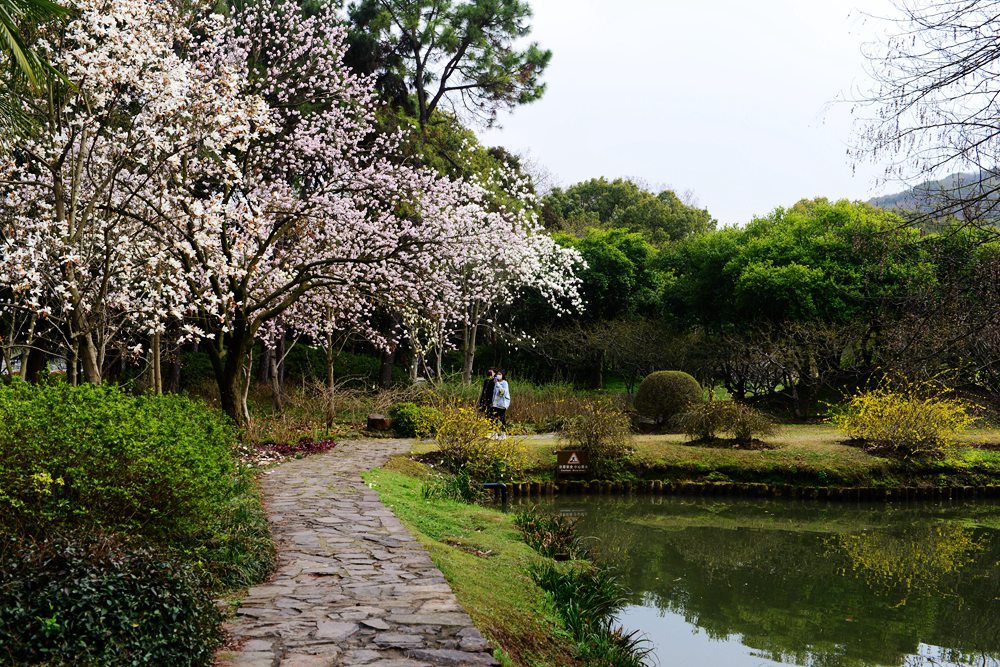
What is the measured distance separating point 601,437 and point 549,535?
5719 mm

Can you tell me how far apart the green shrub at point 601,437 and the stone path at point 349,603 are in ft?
22.3

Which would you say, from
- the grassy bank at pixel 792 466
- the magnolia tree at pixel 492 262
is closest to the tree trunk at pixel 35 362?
the magnolia tree at pixel 492 262

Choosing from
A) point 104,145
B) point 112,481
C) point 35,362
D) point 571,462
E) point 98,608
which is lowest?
point 571,462

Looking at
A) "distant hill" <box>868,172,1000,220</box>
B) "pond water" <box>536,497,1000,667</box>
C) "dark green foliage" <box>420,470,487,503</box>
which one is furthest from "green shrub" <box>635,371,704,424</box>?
"distant hill" <box>868,172,1000,220</box>

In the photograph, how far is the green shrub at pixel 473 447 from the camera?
13.6m

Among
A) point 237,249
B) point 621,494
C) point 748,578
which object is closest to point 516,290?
point 621,494

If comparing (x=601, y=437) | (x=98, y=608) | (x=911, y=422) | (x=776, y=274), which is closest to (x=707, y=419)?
(x=601, y=437)

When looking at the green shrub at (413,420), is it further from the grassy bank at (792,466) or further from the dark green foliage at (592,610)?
the dark green foliage at (592,610)

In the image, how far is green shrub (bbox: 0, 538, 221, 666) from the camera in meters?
3.63

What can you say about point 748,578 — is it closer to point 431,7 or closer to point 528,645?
point 528,645

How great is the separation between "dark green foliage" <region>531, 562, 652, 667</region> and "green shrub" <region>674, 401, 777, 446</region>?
8320 mm

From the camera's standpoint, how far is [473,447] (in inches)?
540

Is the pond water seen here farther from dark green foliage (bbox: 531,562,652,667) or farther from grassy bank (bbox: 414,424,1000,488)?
grassy bank (bbox: 414,424,1000,488)

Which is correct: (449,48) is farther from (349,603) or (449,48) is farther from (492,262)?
(349,603)
